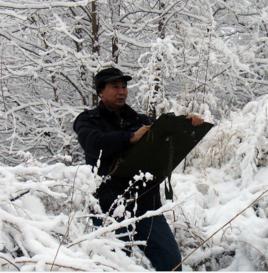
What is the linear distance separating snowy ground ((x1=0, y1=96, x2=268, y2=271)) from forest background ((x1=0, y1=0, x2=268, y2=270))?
0.02m

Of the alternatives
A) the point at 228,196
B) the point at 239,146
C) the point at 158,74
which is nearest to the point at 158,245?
the point at 228,196

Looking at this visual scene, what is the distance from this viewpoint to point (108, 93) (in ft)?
10.6

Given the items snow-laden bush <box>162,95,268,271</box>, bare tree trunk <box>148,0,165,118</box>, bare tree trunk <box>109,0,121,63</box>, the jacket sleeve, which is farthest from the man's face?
bare tree trunk <box>109,0,121,63</box>

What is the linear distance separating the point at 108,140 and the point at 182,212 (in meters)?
1.10

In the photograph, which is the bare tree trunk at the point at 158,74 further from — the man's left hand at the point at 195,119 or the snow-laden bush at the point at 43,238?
the snow-laden bush at the point at 43,238

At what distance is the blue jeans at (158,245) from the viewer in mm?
2969

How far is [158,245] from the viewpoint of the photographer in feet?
9.80

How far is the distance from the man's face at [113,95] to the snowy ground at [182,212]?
700mm

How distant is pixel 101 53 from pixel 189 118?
188 inches

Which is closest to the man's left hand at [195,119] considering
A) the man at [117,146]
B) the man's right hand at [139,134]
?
the man at [117,146]

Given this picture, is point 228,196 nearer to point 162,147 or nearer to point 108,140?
point 162,147

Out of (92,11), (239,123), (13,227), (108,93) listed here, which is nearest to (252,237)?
(108,93)

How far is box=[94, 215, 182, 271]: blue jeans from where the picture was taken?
297cm

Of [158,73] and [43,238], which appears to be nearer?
[43,238]
